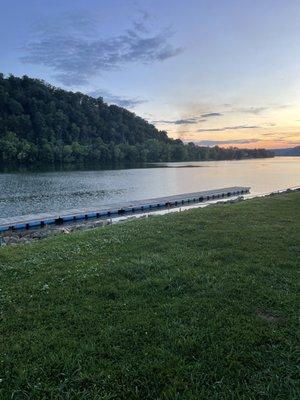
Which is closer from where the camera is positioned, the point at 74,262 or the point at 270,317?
the point at 270,317

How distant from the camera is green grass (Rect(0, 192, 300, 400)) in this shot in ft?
15.5

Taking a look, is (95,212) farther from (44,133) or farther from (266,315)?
(44,133)

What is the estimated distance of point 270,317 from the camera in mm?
6539

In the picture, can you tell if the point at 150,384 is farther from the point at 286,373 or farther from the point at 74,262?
the point at 74,262

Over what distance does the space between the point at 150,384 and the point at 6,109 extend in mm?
181386

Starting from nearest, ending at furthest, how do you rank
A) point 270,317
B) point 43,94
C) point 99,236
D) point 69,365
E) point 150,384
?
point 150,384 < point 69,365 < point 270,317 < point 99,236 < point 43,94

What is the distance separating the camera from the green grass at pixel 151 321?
472 centimetres

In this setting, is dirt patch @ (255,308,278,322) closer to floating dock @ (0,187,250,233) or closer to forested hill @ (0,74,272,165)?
floating dock @ (0,187,250,233)

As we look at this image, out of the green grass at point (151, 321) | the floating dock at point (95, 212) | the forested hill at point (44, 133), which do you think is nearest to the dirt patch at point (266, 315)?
the green grass at point (151, 321)

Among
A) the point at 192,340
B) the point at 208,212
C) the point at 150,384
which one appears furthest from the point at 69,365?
the point at 208,212

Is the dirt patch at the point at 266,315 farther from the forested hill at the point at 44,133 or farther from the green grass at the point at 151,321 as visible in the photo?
the forested hill at the point at 44,133

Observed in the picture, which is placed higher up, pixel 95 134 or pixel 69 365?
pixel 95 134

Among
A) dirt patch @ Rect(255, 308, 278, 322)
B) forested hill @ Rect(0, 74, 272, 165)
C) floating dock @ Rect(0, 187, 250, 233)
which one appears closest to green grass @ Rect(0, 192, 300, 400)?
dirt patch @ Rect(255, 308, 278, 322)

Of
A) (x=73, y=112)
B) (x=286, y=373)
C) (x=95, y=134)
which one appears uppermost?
(x=73, y=112)
